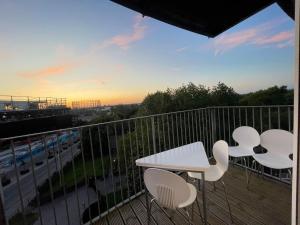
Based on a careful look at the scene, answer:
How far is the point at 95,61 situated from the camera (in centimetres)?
973

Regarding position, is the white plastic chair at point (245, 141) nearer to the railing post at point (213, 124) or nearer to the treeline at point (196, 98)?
the railing post at point (213, 124)

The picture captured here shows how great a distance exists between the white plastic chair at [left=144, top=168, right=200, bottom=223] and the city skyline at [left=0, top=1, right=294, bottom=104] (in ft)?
16.5

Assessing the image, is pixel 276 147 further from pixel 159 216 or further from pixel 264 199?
pixel 159 216

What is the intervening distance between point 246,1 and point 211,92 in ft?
27.9

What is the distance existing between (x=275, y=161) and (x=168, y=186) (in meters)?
1.96

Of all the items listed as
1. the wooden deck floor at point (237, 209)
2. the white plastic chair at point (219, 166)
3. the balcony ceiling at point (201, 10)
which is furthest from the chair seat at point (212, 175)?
the balcony ceiling at point (201, 10)

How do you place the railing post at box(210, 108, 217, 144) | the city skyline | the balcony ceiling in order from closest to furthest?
1. the balcony ceiling
2. the railing post at box(210, 108, 217, 144)
3. the city skyline

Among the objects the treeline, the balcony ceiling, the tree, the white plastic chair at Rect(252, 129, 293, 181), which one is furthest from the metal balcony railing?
the white plastic chair at Rect(252, 129, 293, 181)

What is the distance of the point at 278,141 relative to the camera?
2.92 metres

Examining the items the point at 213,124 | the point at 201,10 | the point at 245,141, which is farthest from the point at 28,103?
the point at 201,10

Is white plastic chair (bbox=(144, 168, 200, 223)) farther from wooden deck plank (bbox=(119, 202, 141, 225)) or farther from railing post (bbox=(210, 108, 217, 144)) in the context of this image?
railing post (bbox=(210, 108, 217, 144))

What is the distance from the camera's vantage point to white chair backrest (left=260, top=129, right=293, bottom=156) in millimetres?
2799

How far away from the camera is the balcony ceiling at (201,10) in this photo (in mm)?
1913

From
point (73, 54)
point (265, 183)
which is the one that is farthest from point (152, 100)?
point (265, 183)
